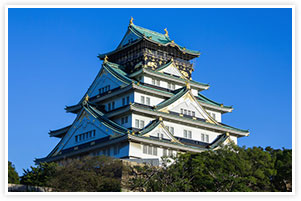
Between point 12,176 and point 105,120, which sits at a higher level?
point 105,120

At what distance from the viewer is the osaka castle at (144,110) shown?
6328 centimetres

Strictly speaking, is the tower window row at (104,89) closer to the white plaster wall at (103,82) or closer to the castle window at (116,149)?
the white plaster wall at (103,82)

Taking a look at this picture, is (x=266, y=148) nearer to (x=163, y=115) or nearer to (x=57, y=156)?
(x=163, y=115)

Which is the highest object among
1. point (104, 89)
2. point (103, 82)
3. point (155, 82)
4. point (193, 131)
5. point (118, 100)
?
point (103, 82)

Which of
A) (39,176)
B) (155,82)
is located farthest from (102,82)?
(39,176)

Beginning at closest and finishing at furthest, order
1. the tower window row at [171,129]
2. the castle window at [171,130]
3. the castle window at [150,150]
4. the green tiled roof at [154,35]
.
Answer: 1. the castle window at [150,150]
2. the tower window row at [171,129]
3. the castle window at [171,130]
4. the green tiled roof at [154,35]

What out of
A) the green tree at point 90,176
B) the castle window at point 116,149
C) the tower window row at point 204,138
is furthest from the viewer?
the tower window row at point 204,138

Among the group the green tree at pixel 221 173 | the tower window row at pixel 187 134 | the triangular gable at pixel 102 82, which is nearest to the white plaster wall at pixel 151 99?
the triangular gable at pixel 102 82

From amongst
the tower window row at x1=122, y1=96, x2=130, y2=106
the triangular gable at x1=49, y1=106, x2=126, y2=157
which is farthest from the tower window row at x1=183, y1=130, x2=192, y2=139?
the triangular gable at x1=49, y1=106, x2=126, y2=157

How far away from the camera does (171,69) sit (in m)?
73.7

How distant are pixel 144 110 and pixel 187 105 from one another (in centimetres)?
692

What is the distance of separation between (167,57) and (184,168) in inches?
1031

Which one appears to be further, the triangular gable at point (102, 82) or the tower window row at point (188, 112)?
the triangular gable at point (102, 82)

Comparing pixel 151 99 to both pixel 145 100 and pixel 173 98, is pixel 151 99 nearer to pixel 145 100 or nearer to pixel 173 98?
pixel 145 100
